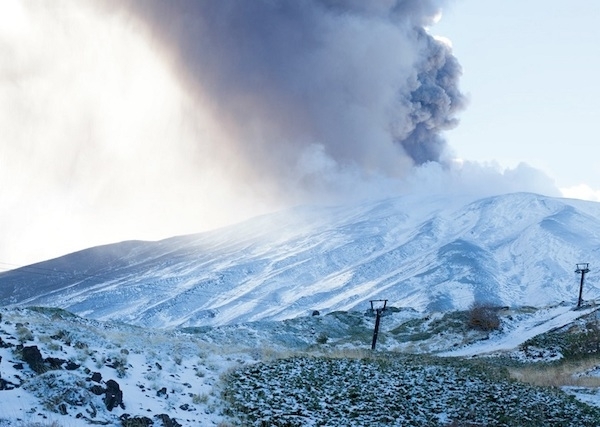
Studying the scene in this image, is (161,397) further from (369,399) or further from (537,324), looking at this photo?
(537,324)

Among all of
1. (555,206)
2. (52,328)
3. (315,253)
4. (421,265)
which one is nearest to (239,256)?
(315,253)

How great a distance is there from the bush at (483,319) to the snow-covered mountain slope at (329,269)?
56.2m

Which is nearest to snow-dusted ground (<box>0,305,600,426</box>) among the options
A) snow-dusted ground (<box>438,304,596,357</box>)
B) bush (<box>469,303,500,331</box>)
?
snow-dusted ground (<box>438,304,596,357</box>)

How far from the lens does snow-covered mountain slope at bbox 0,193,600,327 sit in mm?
126562

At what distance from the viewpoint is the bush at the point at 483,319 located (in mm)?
56125

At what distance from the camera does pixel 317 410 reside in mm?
15320

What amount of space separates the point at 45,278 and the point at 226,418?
174643 millimetres

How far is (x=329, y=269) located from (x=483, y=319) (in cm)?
9815

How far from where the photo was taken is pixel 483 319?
2228 inches

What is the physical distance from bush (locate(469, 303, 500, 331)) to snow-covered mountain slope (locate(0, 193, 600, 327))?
56.2 meters

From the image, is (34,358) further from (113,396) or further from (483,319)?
(483,319)

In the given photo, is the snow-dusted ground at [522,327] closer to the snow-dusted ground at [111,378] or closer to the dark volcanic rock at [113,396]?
the snow-dusted ground at [111,378]

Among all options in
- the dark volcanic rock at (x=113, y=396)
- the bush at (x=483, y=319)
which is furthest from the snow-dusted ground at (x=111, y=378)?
the bush at (x=483, y=319)

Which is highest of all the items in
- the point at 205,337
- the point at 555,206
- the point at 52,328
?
the point at 555,206
